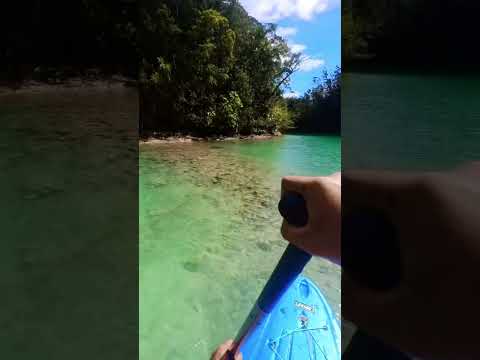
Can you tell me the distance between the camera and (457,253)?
0.34 feet

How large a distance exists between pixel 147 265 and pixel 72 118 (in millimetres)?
4538

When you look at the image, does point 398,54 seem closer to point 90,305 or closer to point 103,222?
point 90,305

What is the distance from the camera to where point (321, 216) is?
9.1 inches

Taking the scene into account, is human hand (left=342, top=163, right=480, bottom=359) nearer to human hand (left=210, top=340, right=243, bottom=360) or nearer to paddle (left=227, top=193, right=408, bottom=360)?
paddle (left=227, top=193, right=408, bottom=360)

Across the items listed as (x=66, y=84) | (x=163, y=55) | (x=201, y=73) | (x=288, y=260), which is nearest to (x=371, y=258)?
(x=288, y=260)

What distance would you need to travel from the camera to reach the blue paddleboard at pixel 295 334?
91 centimetres

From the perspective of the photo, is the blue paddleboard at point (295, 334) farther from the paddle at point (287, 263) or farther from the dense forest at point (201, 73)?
the dense forest at point (201, 73)

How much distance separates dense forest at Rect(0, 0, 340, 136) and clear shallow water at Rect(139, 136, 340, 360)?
2.09 metres

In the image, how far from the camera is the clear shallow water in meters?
1.51

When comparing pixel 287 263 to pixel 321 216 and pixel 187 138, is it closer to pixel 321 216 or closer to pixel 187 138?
pixel 321 216

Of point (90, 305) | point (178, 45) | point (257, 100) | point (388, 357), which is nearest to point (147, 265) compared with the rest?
point (90, 305)

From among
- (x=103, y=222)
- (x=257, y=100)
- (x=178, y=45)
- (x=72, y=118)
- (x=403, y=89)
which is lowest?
(x=103, y=222)

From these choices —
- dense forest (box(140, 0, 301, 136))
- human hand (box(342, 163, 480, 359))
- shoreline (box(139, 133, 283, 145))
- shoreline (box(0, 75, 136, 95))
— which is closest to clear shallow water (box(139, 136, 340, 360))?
human hand (box(342, 163, 480, 359))

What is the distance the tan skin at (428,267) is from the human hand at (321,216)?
63mm
